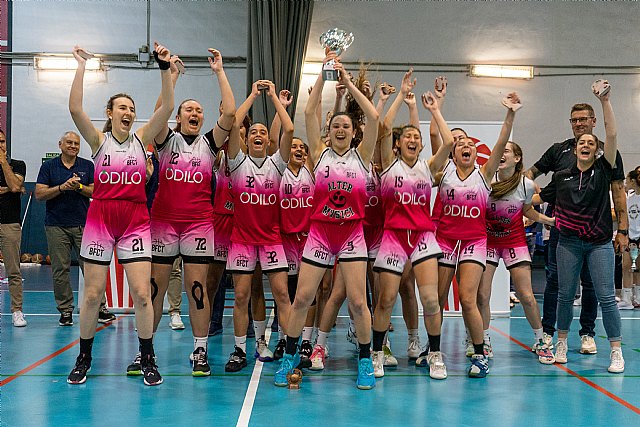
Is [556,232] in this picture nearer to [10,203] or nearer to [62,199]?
[62,199]

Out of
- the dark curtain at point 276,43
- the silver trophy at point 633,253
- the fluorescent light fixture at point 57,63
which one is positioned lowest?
the silver trophy at point 633,253

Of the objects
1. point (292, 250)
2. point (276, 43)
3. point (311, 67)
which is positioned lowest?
point (292, 250)

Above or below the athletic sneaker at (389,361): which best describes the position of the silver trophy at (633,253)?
above

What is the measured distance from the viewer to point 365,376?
Result: 15.8ft

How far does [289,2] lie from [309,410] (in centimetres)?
907

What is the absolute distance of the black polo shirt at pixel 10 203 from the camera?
7.31m

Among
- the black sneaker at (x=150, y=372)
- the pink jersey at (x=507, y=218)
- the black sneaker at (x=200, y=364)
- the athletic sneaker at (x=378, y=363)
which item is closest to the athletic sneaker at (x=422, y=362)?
the athletic sneaker at (x=378, y=363)

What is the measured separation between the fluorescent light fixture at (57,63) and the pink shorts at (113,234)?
38.0ft

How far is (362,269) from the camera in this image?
191 inches

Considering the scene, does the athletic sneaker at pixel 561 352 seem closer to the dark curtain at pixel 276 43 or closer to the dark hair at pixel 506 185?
the dark hair at pixel 506 185

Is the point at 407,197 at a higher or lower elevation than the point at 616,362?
higher

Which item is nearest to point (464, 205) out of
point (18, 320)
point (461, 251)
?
point (461, 251)

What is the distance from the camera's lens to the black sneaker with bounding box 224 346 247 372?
17.3 ft

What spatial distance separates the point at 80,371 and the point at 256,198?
6.29 feet
